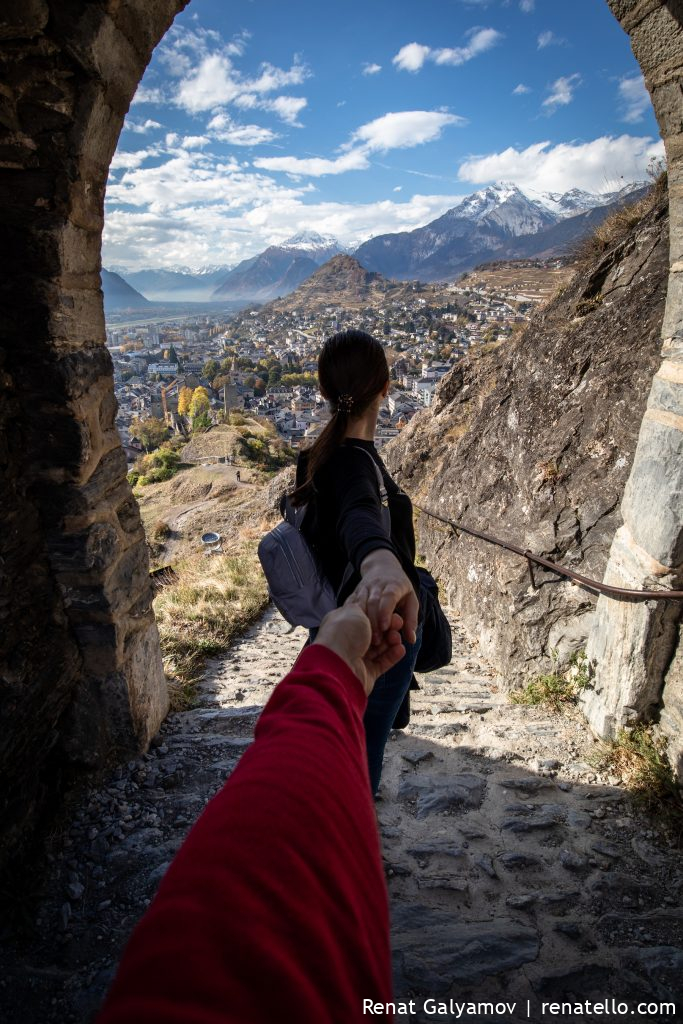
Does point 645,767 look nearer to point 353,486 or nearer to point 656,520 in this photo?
point 656,520

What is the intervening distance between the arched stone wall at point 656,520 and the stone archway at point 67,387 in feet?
0.04

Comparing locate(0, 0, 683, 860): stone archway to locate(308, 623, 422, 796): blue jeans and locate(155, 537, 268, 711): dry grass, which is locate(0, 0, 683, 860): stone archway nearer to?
locate(155, 537, 268, 711): dry grass

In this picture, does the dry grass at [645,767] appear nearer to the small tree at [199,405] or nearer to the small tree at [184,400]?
the small tree at [199,405]

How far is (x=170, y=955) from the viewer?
1.71ft

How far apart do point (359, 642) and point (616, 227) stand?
587cm

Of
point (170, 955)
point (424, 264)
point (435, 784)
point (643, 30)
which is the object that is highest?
point (424, 264)

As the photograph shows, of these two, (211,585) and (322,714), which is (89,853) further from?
(211,585)

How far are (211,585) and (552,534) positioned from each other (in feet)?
12.8

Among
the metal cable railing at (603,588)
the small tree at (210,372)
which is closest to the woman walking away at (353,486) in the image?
the metal cable railing at (603,588)

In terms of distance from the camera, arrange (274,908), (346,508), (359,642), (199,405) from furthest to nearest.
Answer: (199,405) → (346,508) → (359,642) → (274,908)

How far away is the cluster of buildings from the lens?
4375cm

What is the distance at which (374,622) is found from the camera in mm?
1303

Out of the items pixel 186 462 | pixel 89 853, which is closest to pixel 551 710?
pixel 89 853

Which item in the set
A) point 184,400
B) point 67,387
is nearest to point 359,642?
point 67,387
